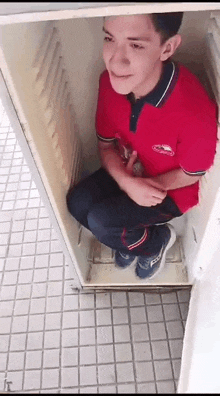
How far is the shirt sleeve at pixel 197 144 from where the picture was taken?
702 mm

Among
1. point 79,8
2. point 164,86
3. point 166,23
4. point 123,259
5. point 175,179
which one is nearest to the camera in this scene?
point 79,8

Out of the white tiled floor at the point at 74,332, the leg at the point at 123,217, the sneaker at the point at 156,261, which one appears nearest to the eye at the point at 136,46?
the leg at the point at 123,217

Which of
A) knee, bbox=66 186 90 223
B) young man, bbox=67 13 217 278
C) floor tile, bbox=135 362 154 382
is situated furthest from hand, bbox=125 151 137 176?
floor tile, bbox=135 362 154 382

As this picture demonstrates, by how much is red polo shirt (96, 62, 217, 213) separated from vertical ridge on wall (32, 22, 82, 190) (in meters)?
0.08

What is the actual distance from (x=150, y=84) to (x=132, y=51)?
100 millimetres

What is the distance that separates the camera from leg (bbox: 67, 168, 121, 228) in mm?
884

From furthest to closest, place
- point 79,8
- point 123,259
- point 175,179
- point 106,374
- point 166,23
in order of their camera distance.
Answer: point 123,259
point 106,374
point 175,179
point 166,23
point 79,8

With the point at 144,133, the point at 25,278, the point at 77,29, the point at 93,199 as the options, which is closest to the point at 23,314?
the point at 25,278

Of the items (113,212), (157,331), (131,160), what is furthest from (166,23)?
(157,331)

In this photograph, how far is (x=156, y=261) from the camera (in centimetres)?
104

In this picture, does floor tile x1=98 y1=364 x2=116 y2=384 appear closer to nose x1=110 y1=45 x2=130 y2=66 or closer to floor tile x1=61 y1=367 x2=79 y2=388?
floor tile x1=61 y1=367 x2=79 y2=388

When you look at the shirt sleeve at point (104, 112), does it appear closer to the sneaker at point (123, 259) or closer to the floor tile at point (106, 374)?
the sneaker at point (123, 259)

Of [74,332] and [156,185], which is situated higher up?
[156,185]

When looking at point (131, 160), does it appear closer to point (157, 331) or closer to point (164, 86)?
point (164, 86)
